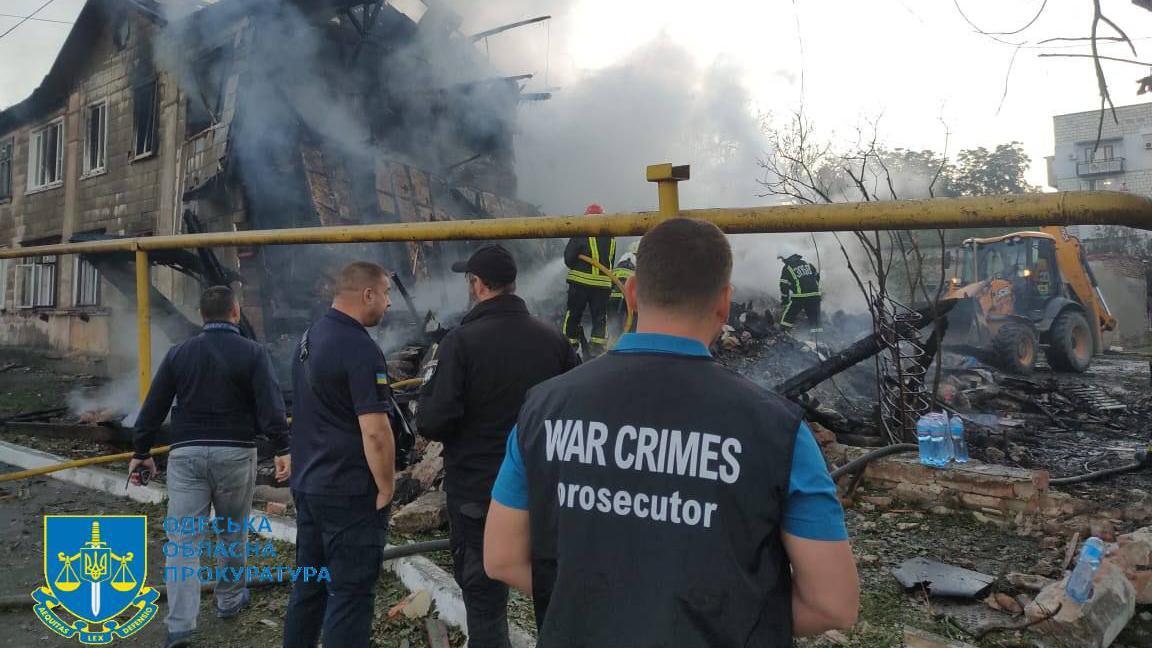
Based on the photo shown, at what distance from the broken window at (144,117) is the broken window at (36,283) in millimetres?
4060

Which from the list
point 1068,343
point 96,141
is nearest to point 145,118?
point 96,141

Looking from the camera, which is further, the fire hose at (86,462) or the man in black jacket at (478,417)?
the fire hose at (86,462)

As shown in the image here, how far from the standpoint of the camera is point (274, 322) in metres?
9.62

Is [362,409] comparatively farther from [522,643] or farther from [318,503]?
[522,643]

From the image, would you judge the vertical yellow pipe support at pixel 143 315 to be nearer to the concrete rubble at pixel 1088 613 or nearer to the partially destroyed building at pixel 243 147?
the partially destroyed building at pixel 243 147

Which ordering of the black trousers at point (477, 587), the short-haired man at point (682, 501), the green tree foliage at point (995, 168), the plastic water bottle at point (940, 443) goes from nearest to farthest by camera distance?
the short-haired man at point (682, 501)
the black trousers at point (477, 587)
the plastic water bottle at point (940, 443)
the green tree foliage at point (995, 168)

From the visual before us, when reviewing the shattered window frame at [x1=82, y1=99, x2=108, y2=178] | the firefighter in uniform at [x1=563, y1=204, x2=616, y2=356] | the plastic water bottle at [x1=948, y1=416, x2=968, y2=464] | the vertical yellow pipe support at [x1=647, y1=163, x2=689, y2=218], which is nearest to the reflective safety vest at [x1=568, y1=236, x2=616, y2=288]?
the firefighter in uniform at [x1=563, y1=204, x2=616, y2=356]

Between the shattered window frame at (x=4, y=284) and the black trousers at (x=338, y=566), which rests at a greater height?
the shattered window frame at (x=4, y=284)

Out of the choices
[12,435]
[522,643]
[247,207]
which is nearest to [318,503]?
[522,643]

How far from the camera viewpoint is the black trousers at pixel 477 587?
2.34 m

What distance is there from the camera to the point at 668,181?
1.82 metres

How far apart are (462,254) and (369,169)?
2265 mm

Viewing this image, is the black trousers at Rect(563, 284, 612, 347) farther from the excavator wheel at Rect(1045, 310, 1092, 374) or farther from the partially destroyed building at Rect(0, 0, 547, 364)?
the excavator wheel at Rect(1045, 310, 1092, 374)

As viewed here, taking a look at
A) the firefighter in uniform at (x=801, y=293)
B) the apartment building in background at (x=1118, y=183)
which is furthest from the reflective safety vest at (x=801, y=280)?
the apartment building in background at (x=1118, y=183)
